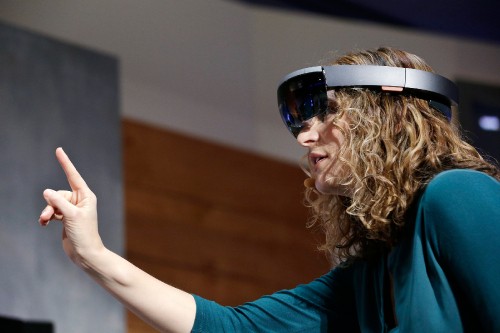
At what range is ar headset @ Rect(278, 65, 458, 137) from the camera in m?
1.51

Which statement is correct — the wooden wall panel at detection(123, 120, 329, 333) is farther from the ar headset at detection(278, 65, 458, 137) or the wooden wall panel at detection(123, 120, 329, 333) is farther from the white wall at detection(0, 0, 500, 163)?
the ar headset at detection(278, 65, 458, 137)

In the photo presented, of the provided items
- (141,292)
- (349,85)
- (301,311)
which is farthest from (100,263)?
(349,85)

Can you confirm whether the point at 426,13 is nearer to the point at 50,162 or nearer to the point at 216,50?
the point at 216,50

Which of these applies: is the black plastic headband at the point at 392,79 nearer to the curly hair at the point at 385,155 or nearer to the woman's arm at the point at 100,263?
the curly hair at the point at 385,155

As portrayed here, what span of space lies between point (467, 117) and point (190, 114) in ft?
3.53

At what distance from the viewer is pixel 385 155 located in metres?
1.47

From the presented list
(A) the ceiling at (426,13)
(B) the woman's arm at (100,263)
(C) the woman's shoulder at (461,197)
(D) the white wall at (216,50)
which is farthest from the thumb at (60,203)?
(A) the ceiling at (426,13)

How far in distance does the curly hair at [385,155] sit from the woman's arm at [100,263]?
310 mm

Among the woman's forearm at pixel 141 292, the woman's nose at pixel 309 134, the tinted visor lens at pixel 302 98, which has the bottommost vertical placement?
the woman's forearm at pixel 141 292

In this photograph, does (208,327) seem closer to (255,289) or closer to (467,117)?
(255,289)

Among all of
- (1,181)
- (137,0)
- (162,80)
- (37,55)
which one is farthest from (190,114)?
(1,181)

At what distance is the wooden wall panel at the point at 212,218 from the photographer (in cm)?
328

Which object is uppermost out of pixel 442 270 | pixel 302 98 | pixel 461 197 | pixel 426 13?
pixel 426 13

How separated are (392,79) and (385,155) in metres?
0.13
